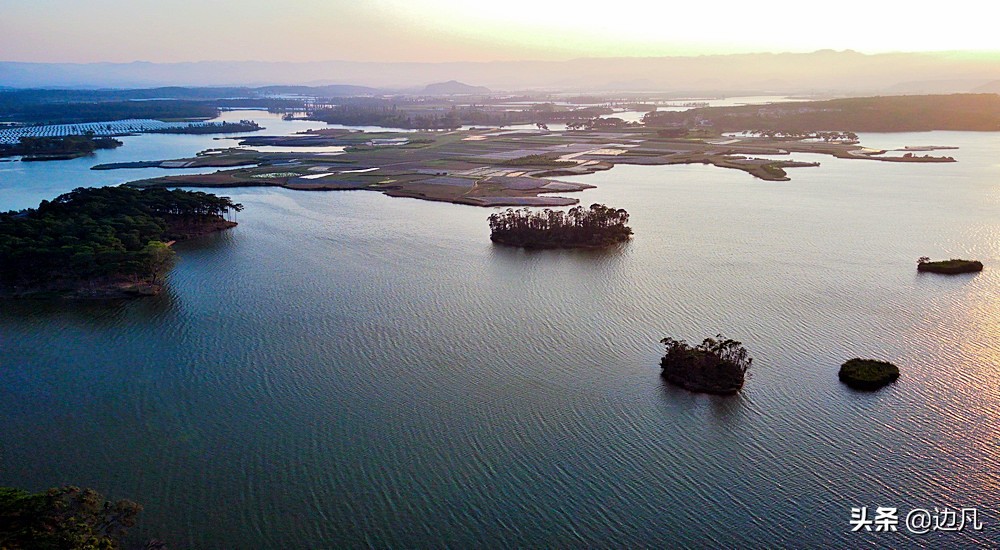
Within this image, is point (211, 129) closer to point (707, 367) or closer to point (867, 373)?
point (707, 367)

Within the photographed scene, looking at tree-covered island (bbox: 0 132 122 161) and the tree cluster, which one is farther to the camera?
the tree cluster

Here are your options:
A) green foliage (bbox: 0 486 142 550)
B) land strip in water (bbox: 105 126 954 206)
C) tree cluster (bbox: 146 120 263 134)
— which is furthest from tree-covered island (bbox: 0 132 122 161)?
green foliage (bbox: 0 486 142 550)

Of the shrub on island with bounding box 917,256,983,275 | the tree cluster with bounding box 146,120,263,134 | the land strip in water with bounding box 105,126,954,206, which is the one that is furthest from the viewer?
the tree cluster with bounding box 146,120,263,134

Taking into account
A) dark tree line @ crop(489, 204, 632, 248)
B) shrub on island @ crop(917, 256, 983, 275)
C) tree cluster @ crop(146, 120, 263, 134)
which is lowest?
shrub on island @ crop(917, 256, 983, 275)

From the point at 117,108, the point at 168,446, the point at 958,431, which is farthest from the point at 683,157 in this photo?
the point at 117,108

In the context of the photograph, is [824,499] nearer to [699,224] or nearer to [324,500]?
[324,500]

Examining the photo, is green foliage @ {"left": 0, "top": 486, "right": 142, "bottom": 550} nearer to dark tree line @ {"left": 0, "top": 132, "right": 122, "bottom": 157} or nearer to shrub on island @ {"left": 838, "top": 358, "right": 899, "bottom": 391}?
shrub on island @ {"left": 838, "top": 358, "right": 899, "bottom": 391}

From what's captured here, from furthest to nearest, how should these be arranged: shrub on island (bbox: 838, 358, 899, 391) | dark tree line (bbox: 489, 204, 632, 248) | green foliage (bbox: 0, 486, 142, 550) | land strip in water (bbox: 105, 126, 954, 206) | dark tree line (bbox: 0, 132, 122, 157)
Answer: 1. dark tree line (bbox: 0, 132, 122, 157)
2. land strip in water (bbox: 105, 126, 954, 206)
3. dark tree line (bbox: 489, 204, 632, 248)
4. shrub on island (bbox: 838, 358, 899, 391)
5. green foliage (bbox: 0, 486, 142, 550)
